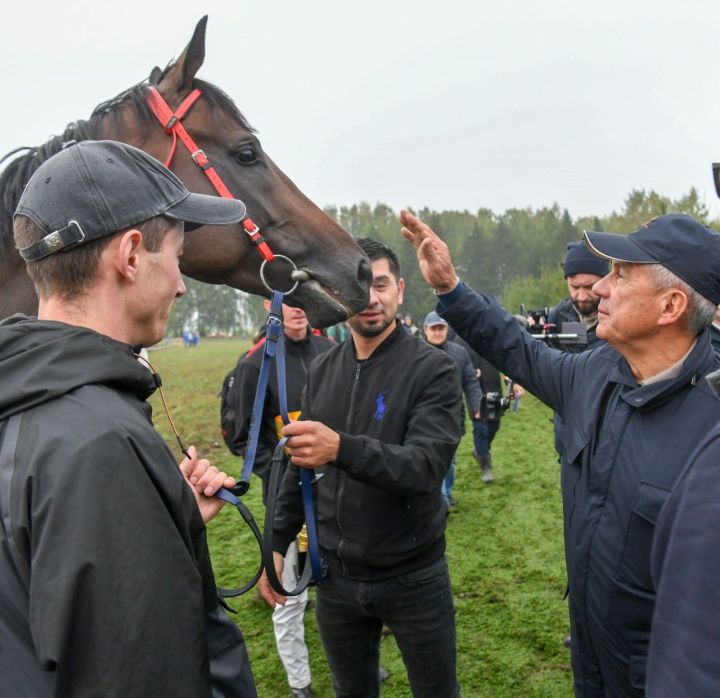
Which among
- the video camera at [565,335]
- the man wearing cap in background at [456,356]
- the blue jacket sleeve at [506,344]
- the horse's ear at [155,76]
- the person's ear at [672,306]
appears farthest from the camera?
the man wearing cap in background at [456,356]

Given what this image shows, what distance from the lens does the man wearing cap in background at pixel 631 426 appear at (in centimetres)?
192

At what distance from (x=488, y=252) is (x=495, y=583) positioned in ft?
232

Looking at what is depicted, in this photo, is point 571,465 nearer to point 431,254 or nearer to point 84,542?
point 431,254

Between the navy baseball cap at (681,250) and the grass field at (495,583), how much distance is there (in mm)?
2941

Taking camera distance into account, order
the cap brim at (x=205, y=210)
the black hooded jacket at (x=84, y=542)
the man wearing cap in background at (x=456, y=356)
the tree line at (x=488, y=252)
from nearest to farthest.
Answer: the black hooded jacket at (x=84, y=542) → the cap brim at (x=205, y=210) → the man wearing cap in background at (x=456, y=356) → the tree line at (x=488, y=252)

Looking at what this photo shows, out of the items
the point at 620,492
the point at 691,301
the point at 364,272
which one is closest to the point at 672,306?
the point at 691,301

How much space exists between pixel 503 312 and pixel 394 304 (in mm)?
566

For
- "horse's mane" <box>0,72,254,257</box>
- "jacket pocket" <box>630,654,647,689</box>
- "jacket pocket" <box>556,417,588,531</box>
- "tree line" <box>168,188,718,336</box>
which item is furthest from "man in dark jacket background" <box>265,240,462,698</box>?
"tree line" <box>168,188,718,336</box>

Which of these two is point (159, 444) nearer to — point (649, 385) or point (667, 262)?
point (649, 385)

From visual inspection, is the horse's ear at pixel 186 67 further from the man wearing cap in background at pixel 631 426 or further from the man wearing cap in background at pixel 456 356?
the man wearing cap in background at pixel 456 356

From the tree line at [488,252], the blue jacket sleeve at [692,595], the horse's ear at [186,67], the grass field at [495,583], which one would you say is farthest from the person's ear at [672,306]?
the tree line at [488,252]

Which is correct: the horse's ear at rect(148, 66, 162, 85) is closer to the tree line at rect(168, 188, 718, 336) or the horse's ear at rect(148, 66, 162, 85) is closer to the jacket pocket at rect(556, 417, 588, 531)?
the jacket pocket at rect(556, 417, 588, 531)

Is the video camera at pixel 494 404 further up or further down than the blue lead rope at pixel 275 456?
further down

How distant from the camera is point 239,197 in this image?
9.19 ft
